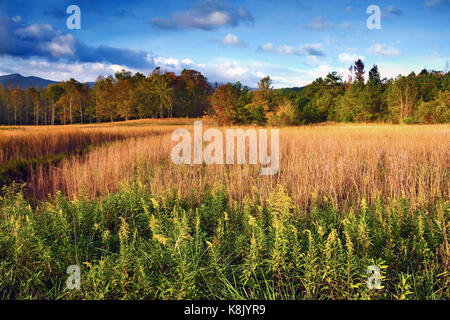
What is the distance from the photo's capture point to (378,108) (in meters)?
39.7

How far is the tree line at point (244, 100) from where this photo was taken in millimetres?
29953

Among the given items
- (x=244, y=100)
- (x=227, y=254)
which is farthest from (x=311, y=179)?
(x=244, y=100)

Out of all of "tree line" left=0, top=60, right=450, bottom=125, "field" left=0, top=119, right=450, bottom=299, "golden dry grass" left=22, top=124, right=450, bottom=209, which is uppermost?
"tree line" left=0, top=60, right=450, bottom=125

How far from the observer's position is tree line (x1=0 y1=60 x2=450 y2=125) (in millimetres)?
29953

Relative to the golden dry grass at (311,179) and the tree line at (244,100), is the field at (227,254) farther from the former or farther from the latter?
the tree line at (244,100)

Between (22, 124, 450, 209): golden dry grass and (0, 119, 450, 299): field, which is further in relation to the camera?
(22, 124, 450, 209): golden dry grass

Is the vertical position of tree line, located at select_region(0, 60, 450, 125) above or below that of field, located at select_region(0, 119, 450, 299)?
above

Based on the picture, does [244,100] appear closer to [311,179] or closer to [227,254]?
[311,179]

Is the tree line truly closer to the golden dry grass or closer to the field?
the golden dry grass

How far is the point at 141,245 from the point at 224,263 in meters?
0.87

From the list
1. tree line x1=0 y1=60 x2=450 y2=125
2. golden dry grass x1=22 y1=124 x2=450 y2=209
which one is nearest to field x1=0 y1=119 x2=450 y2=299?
golden dry grass x1=22 y1=124 x2=450 y2=209

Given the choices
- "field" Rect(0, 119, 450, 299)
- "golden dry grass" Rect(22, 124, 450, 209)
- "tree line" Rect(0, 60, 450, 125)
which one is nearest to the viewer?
"field" Rect(0, 119, 450, 299)

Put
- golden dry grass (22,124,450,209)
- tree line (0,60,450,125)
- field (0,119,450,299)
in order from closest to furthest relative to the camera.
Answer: field (0,119,450,299)
golden dry grass (22,124,450,209)
tree line (0,60,450,125)
